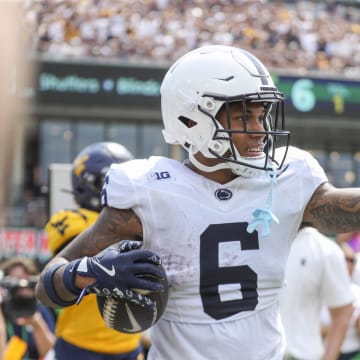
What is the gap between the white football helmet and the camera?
→ 7.88ft

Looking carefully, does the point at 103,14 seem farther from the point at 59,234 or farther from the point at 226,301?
the point at 226,301

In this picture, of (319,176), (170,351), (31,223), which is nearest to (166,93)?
(319,176)

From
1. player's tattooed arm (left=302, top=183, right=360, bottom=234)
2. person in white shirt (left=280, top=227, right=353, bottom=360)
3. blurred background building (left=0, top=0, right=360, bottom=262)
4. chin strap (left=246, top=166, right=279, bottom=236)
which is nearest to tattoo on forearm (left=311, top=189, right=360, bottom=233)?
player's tattooed arm (left=302, top=183, right=360, bottom=234)

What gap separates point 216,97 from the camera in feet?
7.90

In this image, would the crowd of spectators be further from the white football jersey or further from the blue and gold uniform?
the white football jersey

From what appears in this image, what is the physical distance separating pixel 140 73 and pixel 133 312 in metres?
14.9

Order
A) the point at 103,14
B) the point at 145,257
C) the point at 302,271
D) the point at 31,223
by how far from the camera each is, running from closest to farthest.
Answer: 1. the point at 145,257
2. the point at 302,271
3. the point at 31,223
4. the point at 103,14

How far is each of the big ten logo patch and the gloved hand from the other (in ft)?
0.83

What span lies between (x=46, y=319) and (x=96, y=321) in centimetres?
171

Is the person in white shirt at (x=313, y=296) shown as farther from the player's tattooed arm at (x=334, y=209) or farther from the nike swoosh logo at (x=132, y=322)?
the nike swoosh logo at (x=132, y=322)

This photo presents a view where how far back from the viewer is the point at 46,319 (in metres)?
5.58

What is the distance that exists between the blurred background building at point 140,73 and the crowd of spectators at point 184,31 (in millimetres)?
26

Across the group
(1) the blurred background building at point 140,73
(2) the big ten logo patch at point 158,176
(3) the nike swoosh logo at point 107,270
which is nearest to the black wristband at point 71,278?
(3) the nike swoosh logo at point 107,270

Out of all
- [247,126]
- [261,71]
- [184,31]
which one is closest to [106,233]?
[247,126]
